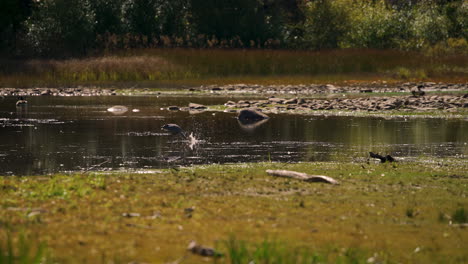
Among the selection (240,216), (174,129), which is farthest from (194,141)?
(240,216)

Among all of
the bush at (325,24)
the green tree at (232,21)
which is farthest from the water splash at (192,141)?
the bush at (325,24)

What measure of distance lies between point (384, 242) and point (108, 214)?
3.59 m

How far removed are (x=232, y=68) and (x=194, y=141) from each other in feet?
94.1

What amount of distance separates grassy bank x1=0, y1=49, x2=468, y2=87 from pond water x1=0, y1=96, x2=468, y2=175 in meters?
16.0

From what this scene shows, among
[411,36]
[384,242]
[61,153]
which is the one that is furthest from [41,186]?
[411,36]

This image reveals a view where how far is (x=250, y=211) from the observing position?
10773 mm

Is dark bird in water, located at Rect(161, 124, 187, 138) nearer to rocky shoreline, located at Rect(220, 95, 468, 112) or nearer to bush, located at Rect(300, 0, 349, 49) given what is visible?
rocky shoreline, located at Rect(220, 95, 468, 112)

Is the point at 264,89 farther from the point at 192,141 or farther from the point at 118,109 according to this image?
the point at 192,141

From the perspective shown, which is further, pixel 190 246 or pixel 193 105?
pixel 193 105

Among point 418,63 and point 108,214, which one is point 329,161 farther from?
point 418,63

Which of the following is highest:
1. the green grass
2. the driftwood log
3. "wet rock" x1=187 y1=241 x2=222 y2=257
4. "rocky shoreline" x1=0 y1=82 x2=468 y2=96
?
the green grass

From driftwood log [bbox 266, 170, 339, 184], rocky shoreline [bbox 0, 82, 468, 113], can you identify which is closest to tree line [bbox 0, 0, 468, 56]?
rocky shoreline [bbox 0, 82, 468, 113]

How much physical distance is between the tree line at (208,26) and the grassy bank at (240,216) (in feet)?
132

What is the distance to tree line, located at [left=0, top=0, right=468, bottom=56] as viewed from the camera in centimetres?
5494
